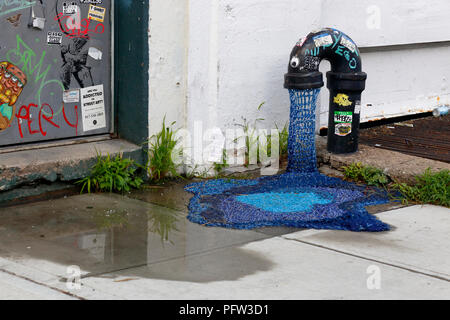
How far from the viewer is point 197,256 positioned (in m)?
4.84

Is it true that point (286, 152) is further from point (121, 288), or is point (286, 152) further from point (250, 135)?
point (121, 288)

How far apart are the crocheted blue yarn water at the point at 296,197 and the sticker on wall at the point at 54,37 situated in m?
1.64

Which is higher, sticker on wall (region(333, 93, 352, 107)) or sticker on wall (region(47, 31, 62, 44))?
sticker on wall (region(47, 31, 62, 44))

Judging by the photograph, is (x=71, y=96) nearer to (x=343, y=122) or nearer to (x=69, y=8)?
(x=69, y=8)

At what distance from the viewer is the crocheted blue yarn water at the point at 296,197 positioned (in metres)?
5.61

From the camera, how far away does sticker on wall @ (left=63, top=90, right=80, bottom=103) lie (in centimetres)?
641

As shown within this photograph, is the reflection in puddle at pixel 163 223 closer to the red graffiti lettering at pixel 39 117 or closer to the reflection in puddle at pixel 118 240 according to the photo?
the reflection in puddle at pixel 118 240

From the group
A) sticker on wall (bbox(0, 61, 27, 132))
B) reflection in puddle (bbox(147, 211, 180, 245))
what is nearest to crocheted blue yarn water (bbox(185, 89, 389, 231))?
reflection in puddle (bbox(147, 211, 180, 245))

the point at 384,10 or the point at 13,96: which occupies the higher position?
the point at 384,10

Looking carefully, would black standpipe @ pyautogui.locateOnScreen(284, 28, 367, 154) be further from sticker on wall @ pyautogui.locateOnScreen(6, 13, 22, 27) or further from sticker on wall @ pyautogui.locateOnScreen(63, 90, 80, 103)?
sticker on wall @ pyautogui.locateOnScreen(6, 13, 22, 27)

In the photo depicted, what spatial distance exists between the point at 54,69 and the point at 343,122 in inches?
103

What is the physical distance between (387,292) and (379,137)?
3.96 meters

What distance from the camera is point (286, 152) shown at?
288 inches
